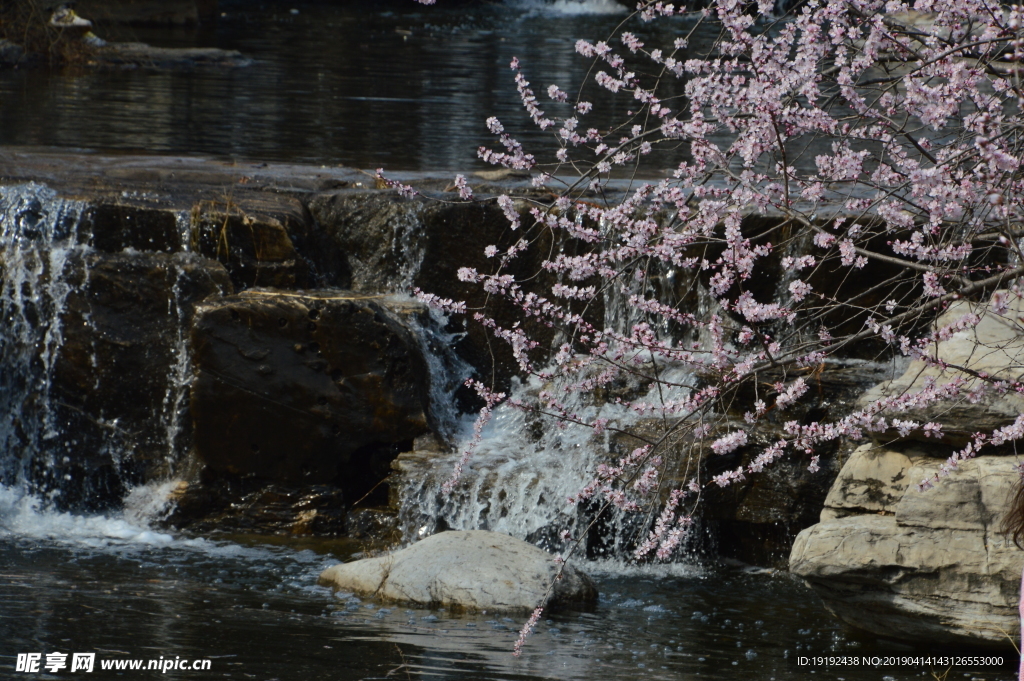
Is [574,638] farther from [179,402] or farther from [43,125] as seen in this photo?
[43,125]

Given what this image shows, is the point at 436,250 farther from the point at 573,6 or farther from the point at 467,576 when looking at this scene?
the point at 573,6

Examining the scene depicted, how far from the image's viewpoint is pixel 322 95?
63.1 ft

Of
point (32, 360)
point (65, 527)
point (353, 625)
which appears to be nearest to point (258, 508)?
point (65, 527)

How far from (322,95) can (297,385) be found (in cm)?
1180

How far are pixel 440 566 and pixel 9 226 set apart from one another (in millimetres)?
4908

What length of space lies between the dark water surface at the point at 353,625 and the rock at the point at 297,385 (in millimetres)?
988

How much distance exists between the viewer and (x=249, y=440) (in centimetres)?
847

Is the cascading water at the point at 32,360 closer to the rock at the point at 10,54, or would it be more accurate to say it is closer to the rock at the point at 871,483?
the rock at the point at 871,483

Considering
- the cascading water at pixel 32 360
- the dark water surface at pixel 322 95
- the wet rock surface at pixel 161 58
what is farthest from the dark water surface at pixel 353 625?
the wet rock surface at pixel 161 58

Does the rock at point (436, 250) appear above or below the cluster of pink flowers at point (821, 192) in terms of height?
below

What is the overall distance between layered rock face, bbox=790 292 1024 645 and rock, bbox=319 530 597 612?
1374 mm

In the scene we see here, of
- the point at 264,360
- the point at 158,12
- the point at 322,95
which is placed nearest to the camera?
the point at 264,360

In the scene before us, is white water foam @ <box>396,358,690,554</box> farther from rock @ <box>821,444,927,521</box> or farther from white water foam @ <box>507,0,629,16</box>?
white water foam @ <box>507,0,629,16</box>

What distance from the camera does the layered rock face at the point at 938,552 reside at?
226 inches
